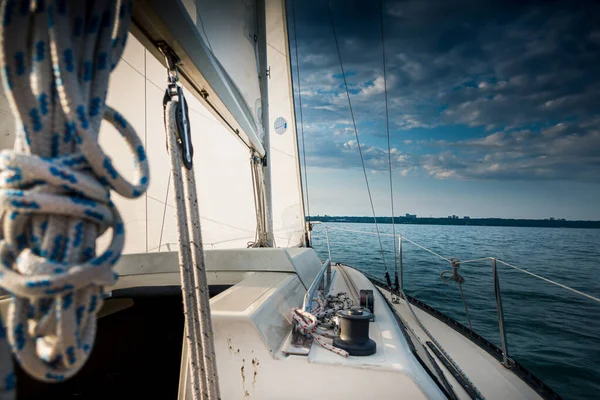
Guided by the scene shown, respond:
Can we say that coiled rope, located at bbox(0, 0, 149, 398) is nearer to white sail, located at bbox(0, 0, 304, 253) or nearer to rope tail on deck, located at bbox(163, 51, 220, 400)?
rope tail on deck, located at bbox(163, 51, 220, 400)

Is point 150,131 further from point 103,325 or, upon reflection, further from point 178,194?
point 178,194

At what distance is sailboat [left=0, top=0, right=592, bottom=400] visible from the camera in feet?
4.08

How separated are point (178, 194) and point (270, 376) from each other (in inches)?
34.9

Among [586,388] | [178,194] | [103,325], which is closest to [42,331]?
[178,194]

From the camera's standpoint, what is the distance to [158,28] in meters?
1.01

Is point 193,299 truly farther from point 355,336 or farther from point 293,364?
point 355,336

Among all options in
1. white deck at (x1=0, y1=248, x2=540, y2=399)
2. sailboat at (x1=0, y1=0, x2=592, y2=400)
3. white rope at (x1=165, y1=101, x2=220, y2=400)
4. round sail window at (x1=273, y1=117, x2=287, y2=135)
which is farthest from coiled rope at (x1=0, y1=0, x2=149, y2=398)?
round sail window at (x1=273, y1=117, x2=287, y2=135)

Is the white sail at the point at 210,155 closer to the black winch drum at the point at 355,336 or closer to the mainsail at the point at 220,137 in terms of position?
the mainsail at the point at 220,137

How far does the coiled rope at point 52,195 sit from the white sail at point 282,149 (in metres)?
4.62

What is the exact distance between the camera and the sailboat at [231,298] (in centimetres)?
124

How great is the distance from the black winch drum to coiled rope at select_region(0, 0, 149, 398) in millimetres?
1138

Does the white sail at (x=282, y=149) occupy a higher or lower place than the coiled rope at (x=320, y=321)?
higher

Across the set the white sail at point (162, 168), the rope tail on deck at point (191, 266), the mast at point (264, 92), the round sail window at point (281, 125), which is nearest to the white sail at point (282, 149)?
the round sail window at point (281, 125)

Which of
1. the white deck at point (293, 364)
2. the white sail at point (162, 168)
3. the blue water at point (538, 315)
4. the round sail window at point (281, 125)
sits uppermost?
the round sail window at point (281, 125)
